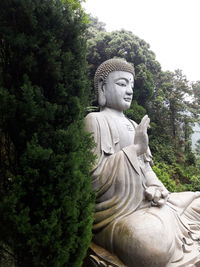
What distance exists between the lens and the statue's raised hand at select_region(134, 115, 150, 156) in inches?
120

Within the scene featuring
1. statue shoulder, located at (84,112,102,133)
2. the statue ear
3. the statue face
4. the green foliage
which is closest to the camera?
the green foliage

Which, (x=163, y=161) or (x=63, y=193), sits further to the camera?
(x=163, y=161)

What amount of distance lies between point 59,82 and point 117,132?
4.72 ft

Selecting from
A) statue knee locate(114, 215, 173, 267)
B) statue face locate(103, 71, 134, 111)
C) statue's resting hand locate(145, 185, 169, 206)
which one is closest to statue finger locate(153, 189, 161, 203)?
statue's resting hand locate(145, 185, 169, 206)

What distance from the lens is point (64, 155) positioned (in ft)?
6.98

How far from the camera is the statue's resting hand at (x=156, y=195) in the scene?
3.00 meters

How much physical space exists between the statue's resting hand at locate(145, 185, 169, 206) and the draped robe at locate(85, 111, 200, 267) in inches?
2.1

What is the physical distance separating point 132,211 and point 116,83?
5.94 feet

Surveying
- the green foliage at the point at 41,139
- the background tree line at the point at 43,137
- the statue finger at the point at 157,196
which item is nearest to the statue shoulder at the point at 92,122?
the background tree line at the point at 43,137

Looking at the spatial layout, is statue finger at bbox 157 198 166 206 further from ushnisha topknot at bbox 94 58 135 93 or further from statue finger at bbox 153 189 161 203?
ushnisha topknot at bbox 94 58 135 93

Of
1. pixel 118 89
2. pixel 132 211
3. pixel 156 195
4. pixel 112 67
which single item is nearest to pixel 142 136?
pixel 156 195

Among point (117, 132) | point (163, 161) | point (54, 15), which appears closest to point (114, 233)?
point (117, 132)

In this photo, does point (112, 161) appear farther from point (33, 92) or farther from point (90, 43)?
point (90, 43)

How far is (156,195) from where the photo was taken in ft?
9.97
